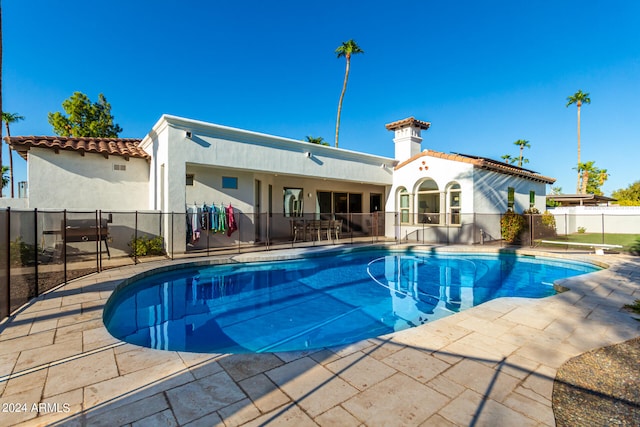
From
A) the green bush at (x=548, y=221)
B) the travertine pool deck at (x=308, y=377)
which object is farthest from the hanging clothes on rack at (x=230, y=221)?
the green bush at (x=548, y=221)

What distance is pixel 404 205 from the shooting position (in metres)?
15.0

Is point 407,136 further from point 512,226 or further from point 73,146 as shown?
point 73,146

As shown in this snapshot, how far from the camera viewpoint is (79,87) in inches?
802

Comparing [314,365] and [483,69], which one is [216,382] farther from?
[483,69]

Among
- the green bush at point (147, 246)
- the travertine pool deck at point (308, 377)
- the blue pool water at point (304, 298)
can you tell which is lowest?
the blue pool water at point (304, 298)

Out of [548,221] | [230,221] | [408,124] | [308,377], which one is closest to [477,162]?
[408,124]

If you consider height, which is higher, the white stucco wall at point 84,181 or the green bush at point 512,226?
the white stucco wall at point 84,181

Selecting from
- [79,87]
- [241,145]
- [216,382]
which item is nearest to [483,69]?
[241,145]

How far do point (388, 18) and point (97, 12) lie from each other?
1269 cm

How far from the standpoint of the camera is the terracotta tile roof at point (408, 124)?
48.9ft

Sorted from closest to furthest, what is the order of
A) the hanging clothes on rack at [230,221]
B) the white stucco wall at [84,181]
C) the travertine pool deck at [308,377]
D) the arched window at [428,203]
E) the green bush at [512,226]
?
the travertine pool deck at [308,377] < the white stucco wall at [84,181] < the hanging clothes on rack at [230,221] < the green bush at [512,226] < the arched window at [428,203]

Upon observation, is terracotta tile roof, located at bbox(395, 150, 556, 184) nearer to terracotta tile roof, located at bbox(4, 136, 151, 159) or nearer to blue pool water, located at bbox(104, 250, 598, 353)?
blue pool water, located at bbox(104, 250, 598, 353)

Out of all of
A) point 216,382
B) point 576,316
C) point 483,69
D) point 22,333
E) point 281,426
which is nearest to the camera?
point 281,426

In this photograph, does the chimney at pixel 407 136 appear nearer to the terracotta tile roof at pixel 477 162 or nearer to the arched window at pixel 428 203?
the terracotta tile roof at pixel 477 162
